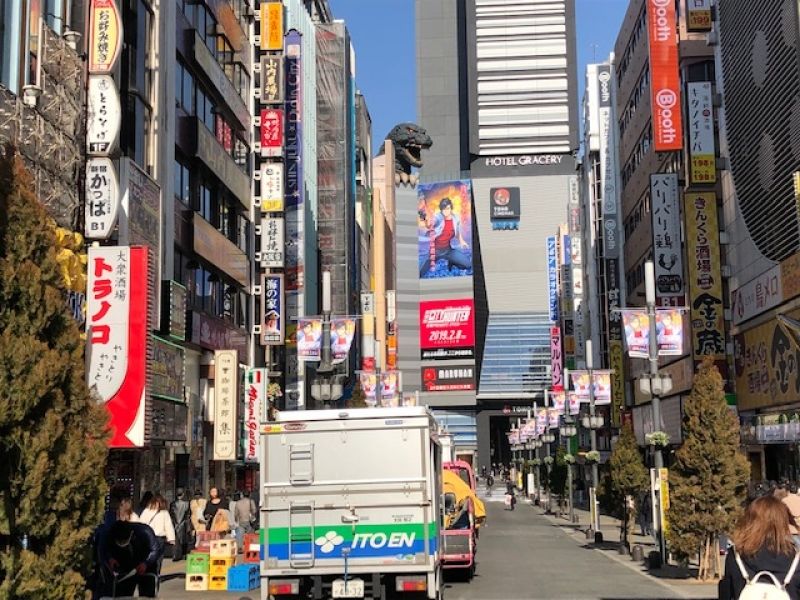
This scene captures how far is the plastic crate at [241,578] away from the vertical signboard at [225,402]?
15.8m

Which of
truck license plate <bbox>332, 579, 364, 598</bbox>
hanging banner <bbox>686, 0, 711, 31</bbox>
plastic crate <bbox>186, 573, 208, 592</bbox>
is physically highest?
hanging banner <bbox>686, 0, 711, 31</bbox>

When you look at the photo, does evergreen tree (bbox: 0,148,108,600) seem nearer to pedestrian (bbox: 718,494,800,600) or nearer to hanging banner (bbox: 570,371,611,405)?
pedestrian (bbox: 718,494,800,600)

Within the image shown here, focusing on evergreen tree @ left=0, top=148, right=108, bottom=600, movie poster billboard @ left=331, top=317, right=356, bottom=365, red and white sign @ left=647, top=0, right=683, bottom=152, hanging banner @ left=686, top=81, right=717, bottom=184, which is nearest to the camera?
evergreen tree @ left=0, top=148, right=108, bottom=600

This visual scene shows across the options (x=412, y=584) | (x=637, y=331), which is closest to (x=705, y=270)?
(x=637, y=331)

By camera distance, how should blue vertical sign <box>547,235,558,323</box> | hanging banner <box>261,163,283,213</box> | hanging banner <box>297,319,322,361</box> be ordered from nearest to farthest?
hanging banner <box>297,319,322,361</box>
hanging banner <box>261,163,283,213</box>
blue vertical sign <box>547,235,558,323</box>

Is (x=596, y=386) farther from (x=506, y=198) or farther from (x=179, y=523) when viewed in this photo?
A: (x=506, y=198)

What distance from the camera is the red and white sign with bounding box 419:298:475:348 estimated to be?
171 m

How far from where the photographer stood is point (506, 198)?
18562 cm

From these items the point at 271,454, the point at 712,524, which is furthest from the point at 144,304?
the point at 712,524

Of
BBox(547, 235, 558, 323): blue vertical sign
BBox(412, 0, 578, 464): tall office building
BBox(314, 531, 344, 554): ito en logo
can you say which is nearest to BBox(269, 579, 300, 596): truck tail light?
BBox(314, 531, 344, 554): ito en logo

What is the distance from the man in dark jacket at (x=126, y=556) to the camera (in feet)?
40.2

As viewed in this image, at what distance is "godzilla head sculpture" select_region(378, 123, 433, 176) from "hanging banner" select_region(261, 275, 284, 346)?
A: 13259cm

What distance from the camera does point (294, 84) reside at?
5556 centimetres

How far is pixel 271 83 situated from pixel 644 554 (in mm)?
27400
